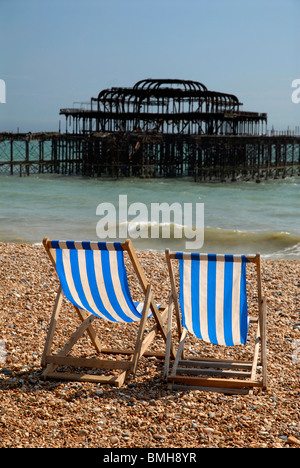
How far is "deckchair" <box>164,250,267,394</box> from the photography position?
3.64 meters

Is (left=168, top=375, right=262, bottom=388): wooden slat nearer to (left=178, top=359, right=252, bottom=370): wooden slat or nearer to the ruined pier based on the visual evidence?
(left=178, top=359, right=252, bottom=370): wooden slat

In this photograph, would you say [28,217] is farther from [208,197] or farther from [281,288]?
[281,288]

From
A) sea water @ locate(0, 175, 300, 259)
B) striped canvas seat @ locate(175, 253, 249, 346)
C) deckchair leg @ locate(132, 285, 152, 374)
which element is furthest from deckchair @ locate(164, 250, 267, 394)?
sea water @ locate(0, 175, 300, 259)

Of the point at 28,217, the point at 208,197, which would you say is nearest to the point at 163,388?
the point at 28,217

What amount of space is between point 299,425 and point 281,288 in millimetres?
3270

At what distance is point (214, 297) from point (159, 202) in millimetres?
19505

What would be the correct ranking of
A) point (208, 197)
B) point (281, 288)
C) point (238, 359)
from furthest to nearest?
point (208, 197)
point (281, 288)
point (238, 359)

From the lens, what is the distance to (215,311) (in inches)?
149

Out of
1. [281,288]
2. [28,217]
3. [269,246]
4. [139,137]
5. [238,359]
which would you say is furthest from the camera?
[139,137]

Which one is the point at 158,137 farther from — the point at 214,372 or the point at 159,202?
the point at 214,372

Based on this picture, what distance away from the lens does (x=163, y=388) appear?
12.3 feet

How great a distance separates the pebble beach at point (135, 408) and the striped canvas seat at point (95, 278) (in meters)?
0.49

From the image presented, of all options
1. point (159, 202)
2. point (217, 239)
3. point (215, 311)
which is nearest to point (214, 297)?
point (215, 311)

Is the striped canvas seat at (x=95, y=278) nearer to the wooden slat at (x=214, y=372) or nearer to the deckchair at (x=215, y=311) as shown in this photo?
the deckchair at (x=215, y=311)
